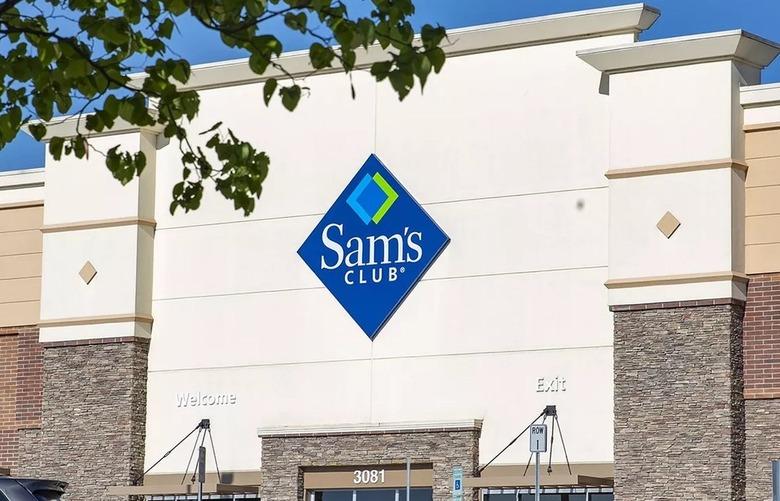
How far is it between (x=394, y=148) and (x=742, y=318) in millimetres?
7891

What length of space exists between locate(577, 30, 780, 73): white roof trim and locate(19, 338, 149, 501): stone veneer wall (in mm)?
11974

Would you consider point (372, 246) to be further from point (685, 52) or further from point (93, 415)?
point (685, 52)

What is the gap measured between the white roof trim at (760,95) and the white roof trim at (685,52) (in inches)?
23.3

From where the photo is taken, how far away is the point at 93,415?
3475cm

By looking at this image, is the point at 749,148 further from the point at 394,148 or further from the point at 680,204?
the point at 394,148

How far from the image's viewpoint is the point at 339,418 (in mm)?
32312

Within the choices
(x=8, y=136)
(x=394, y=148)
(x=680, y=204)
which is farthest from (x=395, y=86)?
(x=394, y=148)

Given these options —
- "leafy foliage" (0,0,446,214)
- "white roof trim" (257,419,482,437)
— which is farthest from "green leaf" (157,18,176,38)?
"white roof trim" (257,419,482,437)

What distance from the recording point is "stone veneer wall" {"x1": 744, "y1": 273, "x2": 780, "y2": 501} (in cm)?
2819

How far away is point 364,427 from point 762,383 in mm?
7949

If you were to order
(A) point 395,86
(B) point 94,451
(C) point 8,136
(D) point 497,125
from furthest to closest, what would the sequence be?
(B) point 94,451, (D) point 497,125, (C) point 8,136, (A) point 395,86

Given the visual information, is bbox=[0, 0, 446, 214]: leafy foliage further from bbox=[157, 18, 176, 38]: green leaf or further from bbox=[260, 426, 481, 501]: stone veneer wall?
bbox=[260, 426, 481, 501]: stone veneer wall

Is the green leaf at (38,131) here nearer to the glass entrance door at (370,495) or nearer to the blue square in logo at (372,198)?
the glass entrance door at (370,495)

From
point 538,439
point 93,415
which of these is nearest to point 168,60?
point 538,439
